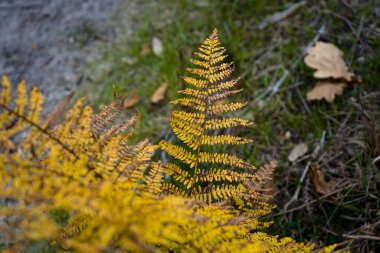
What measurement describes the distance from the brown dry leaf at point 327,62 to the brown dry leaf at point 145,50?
148 cm

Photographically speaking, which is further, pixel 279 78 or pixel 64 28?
pixel 64 28

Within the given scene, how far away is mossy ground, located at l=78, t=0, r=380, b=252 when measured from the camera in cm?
205

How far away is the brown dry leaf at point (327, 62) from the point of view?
8.37 ft

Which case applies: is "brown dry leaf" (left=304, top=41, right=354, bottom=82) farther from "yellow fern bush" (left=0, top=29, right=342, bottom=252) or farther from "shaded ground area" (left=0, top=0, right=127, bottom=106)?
"shaded ground area" (left=0, top=0, right=127, bottom=106)

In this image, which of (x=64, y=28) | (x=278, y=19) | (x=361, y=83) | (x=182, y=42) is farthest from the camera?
(x=64, y=28)

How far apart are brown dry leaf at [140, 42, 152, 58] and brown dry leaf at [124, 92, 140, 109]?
0.47 metres

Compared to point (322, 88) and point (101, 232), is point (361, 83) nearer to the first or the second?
point (322, 88)

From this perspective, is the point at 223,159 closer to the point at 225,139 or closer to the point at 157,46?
the point at 225,139

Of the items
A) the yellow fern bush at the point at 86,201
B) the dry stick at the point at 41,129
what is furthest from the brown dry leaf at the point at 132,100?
the dry stick at the point at 41,129

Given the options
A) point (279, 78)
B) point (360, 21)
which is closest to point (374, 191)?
point (279, 78)

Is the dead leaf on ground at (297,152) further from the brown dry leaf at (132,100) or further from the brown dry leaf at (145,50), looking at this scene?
the brown dry leaf at (145,50)

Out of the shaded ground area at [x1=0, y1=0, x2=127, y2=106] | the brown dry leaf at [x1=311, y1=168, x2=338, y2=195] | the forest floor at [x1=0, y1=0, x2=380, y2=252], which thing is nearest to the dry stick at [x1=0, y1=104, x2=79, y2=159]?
the forest floor at [x1=0, y1=0, x2=380, y2=252]

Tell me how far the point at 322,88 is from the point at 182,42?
138 cm

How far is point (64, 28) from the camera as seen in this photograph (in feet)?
13.1
